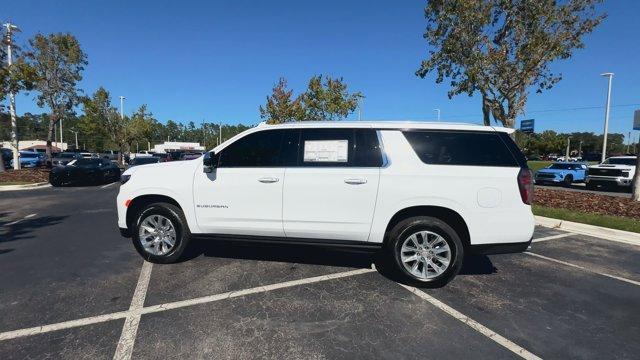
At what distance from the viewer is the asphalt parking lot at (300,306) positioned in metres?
2.90

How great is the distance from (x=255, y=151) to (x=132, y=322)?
240 cm

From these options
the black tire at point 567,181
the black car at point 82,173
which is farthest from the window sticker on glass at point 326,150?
the black tire at point 567,181

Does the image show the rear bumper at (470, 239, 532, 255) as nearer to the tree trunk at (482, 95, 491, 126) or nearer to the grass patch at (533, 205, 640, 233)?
the grass patch at (533, 205, 640, 233)

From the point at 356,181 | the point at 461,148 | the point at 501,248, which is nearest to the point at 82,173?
the point at 356,181

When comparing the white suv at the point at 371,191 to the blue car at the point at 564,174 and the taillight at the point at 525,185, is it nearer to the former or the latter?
the taillight at the point at 525,185

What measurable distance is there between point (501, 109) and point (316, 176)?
34.9 feet

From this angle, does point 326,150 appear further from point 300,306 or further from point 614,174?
point 614,174

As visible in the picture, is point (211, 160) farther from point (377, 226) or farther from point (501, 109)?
point (501, 109)

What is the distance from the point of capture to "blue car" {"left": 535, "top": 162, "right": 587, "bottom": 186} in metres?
19.9

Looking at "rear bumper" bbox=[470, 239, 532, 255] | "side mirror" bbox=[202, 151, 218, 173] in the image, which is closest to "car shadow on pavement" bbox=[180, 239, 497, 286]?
"rear bumper" bbox=[470, 239, 532, 255]

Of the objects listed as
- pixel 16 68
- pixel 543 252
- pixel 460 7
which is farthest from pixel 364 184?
pixel 16 68

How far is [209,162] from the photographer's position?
4.49 m

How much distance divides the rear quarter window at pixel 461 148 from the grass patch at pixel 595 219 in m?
5.42

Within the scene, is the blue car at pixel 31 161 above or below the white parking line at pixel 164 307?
above
